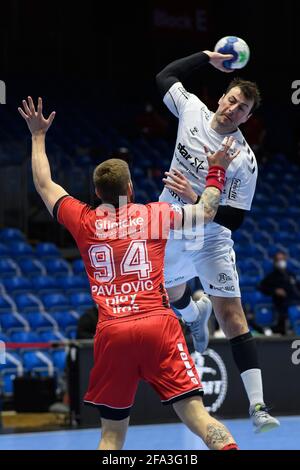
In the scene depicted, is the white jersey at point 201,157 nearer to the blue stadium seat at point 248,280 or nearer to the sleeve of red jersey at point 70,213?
the sleeve of red jersey at point 70,213

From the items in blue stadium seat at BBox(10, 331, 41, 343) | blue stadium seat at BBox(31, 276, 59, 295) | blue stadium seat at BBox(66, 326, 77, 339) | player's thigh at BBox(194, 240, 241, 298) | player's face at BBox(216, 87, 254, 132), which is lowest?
blue stadium seat at BBox(66, 326, 77, 339)

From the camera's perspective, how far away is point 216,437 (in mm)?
5852

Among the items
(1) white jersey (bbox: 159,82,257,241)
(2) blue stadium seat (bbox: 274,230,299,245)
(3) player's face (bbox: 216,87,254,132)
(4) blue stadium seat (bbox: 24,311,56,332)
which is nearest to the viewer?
(3) player's face (bbox: 216,87,254,132)

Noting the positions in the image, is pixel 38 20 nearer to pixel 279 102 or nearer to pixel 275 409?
pixel 279 102

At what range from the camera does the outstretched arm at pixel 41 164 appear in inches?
251

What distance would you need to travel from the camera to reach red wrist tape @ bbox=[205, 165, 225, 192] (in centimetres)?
642

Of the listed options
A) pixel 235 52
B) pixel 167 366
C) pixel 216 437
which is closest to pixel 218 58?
pixel 235 52

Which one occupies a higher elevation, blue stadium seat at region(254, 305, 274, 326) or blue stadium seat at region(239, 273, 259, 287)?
blue stadium seat at region(239, 273, 259, 287)

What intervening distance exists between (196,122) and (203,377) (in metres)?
5.85

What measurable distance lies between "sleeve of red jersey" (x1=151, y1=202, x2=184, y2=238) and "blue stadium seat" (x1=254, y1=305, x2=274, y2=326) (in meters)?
11.0

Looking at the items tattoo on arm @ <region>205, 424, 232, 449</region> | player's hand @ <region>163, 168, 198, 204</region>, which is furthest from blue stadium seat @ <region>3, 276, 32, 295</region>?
tattoo on arm @ <region>205, 424, 232, 449</region>

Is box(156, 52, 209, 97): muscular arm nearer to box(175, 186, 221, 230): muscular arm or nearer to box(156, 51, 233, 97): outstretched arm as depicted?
box(156, 51, 233, 97): outstretched arm

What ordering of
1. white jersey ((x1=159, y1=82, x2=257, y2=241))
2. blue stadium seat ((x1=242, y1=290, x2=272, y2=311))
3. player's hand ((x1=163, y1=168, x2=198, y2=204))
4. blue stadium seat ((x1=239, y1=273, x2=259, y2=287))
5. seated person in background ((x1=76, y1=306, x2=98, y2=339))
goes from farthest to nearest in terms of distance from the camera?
blue stadium seat ((x1=239, y1=273, x2=259, y2=287)), blue stadium seat ((x1=242, y1=290, x2=272, y2=311)), seated person in background ((x1=76, y1=306, x2=98, y2=339)), white jersey ((x1=159, y1=82, x2=257, y2=241)), player's hand ((x1=163, y1=168, x2=198, y2=204))
